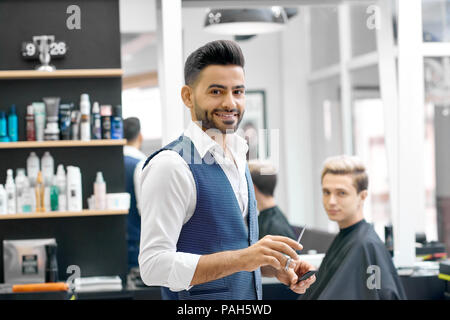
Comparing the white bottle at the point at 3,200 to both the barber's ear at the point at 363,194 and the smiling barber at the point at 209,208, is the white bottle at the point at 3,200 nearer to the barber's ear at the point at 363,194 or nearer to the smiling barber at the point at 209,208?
the smiling barber at the point at 209,208

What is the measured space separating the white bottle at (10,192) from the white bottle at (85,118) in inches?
16.9

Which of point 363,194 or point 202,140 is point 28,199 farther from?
point 202,140

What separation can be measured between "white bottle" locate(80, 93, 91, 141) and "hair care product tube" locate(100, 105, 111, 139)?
8 centimetres

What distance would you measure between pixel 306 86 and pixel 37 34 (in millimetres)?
3530

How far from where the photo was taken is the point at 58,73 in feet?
12.5

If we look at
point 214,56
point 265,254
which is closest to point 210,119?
point 214,56

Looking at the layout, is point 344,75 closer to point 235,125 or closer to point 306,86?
point 306,86

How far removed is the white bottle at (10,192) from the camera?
12.1 ft

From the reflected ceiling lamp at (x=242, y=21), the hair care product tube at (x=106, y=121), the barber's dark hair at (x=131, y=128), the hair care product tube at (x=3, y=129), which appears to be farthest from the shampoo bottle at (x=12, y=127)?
the reflected ceiling lamp at (x=242, y=21)

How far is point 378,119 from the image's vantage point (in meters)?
6.04

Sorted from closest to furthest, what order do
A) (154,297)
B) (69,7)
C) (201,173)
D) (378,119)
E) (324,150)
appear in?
(201,173) < (154,297) < (69,7) < (378,119) < (324,150)

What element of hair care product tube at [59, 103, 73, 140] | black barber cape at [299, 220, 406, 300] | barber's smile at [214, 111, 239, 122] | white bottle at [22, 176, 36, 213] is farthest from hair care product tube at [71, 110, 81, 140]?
barber's smile at [214, 111, 239, 122]

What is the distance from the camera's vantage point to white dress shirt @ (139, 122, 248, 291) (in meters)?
1.95
